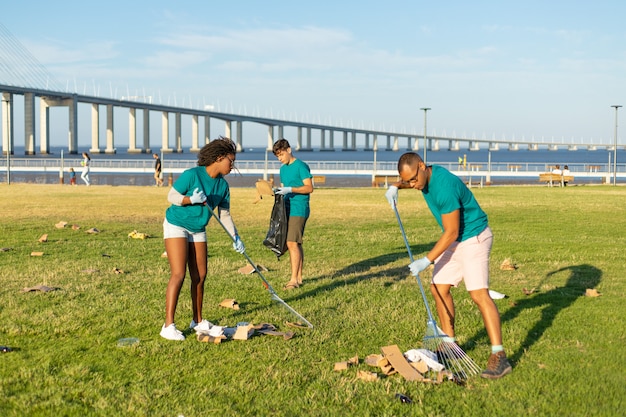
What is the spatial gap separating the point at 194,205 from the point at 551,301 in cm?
393

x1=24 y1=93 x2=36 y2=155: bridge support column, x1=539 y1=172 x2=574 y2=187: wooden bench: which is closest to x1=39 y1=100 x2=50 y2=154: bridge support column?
x1=24 y1=93 x2=36 y2=155: bridge support column

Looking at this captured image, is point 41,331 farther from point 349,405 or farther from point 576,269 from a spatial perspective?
point 576,269

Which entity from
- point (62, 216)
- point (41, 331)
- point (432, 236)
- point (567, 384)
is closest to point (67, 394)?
point (41, 331)

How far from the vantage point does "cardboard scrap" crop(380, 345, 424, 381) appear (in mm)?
5074

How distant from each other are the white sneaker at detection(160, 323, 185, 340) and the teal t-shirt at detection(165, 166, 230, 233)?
32.0 inches

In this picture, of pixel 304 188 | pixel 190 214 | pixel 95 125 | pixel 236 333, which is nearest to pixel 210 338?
pixel 236 333

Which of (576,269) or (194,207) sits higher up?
(194,207)

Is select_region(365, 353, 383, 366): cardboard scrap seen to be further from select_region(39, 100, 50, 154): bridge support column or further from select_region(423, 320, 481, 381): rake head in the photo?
select_region(39, 100, 50, 154): bridge support column

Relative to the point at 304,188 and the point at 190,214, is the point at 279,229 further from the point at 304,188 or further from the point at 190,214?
the point at 190,214

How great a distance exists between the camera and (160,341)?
6059 millimetres

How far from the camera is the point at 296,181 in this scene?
898 cm

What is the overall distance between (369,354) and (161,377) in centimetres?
159

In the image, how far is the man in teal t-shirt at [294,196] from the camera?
877 centimetres

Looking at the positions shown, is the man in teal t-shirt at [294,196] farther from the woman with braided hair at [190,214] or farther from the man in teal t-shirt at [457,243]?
the man in teal t-shirt at [457,243]
